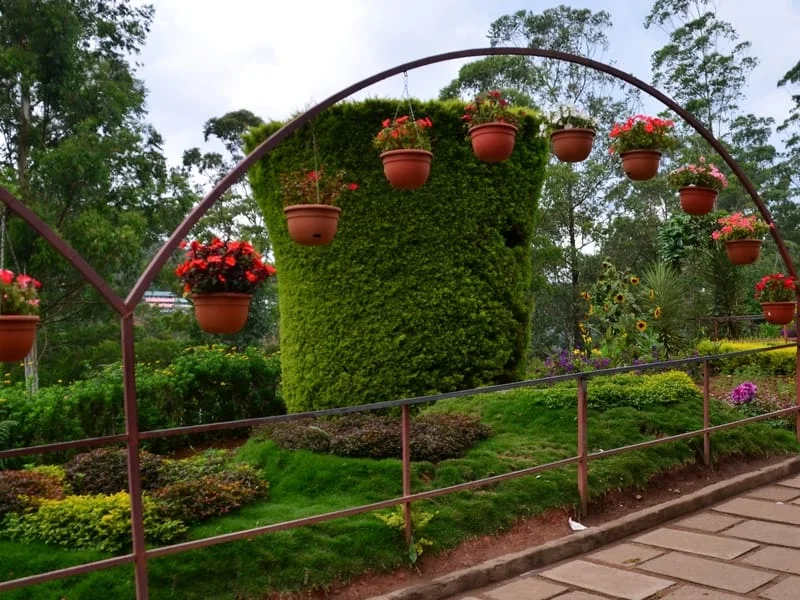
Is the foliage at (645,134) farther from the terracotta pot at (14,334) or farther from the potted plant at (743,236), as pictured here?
the terracotta pot at (14,334)

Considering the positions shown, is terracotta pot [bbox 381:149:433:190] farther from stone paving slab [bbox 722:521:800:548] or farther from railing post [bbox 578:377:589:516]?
stone paving slab [bbox 722:521:800:548]

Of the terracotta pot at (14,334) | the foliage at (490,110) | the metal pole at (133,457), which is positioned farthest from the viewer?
the foliage at (490,110)

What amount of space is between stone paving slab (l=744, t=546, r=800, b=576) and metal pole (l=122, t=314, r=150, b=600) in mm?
3024

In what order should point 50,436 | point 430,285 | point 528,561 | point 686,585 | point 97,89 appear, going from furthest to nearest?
point 97,89, point 430,285, point 50,436, point 528,561, point 686,585

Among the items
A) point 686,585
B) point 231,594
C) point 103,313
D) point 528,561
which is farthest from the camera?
point 103,313

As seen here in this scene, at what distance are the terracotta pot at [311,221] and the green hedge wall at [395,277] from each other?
8.93 ft

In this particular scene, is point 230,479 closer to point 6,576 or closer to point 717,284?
point 6,576

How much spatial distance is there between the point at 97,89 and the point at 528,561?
531 inches

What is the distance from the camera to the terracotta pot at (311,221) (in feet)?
12.6

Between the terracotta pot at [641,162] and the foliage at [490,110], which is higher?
the foliage at [490,110]

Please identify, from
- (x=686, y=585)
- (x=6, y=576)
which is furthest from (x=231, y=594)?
(x=686, y=585)

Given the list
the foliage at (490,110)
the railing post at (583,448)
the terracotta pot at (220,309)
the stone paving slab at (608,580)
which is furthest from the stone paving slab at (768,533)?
the terracotta pot at (220,309)

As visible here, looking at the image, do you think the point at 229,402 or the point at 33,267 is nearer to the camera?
the point at 229,402

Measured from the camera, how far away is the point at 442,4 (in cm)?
422
